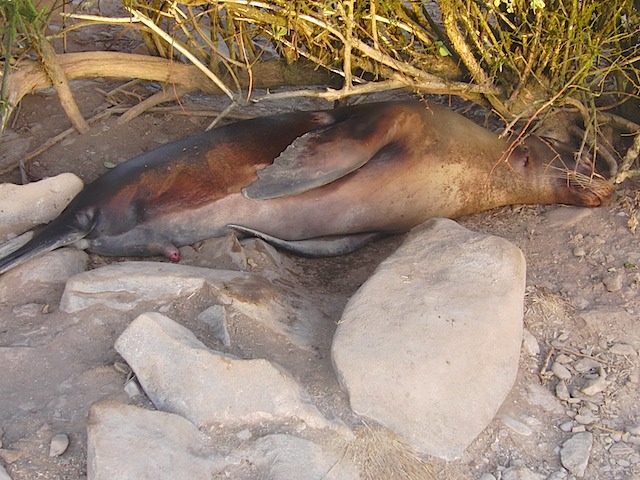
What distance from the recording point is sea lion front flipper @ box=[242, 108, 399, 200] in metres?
3.48

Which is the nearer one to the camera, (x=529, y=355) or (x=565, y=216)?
(x=529, y=355)

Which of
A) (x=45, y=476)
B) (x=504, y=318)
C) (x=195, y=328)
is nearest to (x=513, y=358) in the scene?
(x=504, y=318)

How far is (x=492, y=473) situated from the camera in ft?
7.41

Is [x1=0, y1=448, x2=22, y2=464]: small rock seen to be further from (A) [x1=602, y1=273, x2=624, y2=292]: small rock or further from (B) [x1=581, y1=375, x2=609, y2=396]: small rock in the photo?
(A) [x1=602, y1=273, x2=624, y2=292]: small rock

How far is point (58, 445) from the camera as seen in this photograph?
2.15m

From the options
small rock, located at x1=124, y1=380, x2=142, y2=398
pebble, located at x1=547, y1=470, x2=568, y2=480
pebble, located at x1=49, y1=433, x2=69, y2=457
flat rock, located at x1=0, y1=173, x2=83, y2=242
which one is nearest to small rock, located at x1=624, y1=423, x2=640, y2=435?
pebble, located at x1=547, y1=470, x2=568, y2=480

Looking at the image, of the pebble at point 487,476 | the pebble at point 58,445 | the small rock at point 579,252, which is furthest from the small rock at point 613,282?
the pebble at point 58,445

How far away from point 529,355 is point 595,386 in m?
0.26

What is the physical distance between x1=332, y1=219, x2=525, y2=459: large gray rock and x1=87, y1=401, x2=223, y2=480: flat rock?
0.52m

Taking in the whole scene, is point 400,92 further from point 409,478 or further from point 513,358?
point 409,478

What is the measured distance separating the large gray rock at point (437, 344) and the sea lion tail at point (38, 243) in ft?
5.13

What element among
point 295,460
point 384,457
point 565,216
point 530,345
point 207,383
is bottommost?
point 565,216

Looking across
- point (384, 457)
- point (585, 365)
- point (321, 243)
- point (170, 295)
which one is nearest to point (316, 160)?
point (321, 243)

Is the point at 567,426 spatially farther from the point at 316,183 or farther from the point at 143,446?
the point at 316,183
